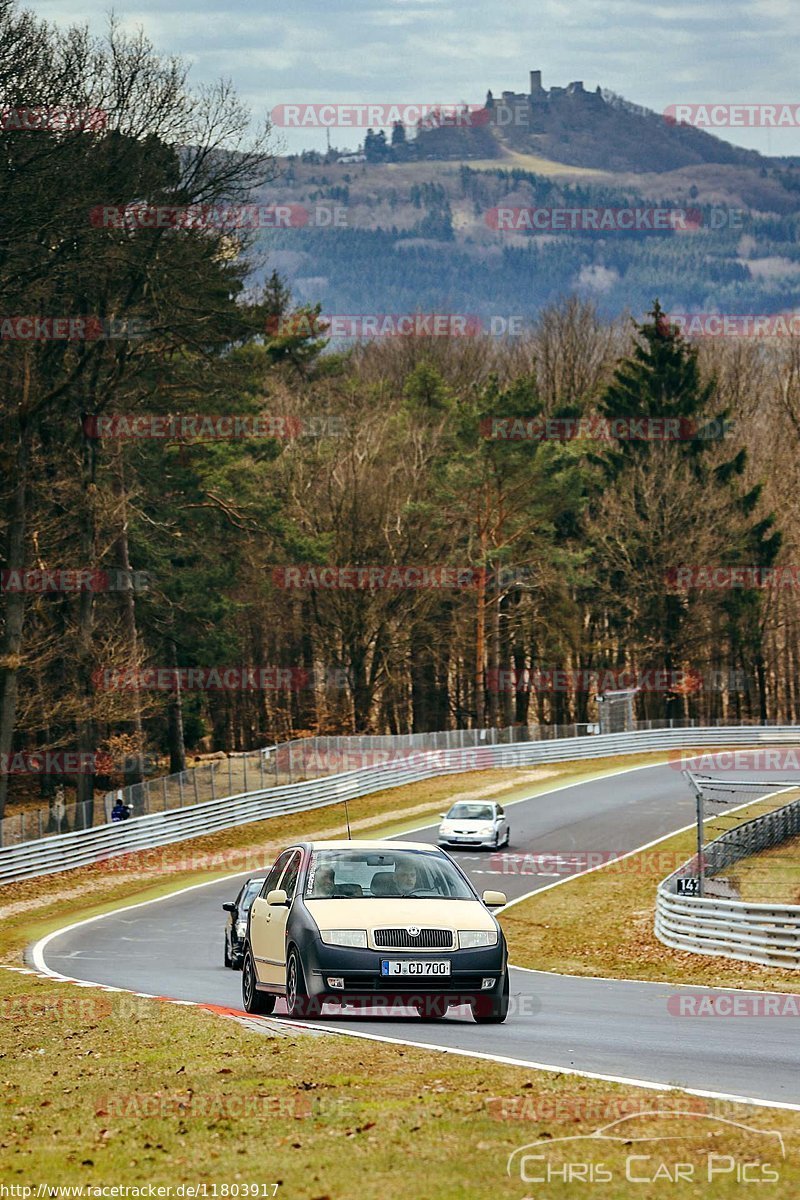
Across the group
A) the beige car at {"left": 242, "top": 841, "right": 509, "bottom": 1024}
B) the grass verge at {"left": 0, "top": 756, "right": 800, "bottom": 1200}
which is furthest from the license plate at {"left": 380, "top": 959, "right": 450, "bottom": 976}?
the grass verge at {"left": 0, "top": 756, "right": 800, "bottom": 1200}

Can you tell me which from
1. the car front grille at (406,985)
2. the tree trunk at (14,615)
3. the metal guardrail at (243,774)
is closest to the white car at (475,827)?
the metal guardrail at (243,774)

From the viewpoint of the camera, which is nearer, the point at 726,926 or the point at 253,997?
the point at 253,997

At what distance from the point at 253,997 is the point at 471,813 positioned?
28007mm

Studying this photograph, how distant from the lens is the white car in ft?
138

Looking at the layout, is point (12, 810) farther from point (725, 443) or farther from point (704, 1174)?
point (704, 1174)

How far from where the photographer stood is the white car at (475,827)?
42.1 meters

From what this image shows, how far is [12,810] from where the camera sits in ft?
187

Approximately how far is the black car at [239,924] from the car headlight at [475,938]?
7.15 meters

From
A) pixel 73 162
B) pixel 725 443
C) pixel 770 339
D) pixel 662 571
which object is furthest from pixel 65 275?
pixel 770 339

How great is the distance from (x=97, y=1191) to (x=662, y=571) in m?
73.7

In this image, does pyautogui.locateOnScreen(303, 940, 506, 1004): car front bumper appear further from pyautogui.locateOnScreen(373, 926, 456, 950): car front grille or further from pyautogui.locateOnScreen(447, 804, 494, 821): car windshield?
pyautogui.locateOnScreen(447, 804, 494, 821): car windshield

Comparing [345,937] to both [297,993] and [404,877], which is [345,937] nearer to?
[297,993]

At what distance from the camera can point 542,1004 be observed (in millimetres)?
16922

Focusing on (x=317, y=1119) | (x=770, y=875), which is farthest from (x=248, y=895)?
(x=770, y=875)
